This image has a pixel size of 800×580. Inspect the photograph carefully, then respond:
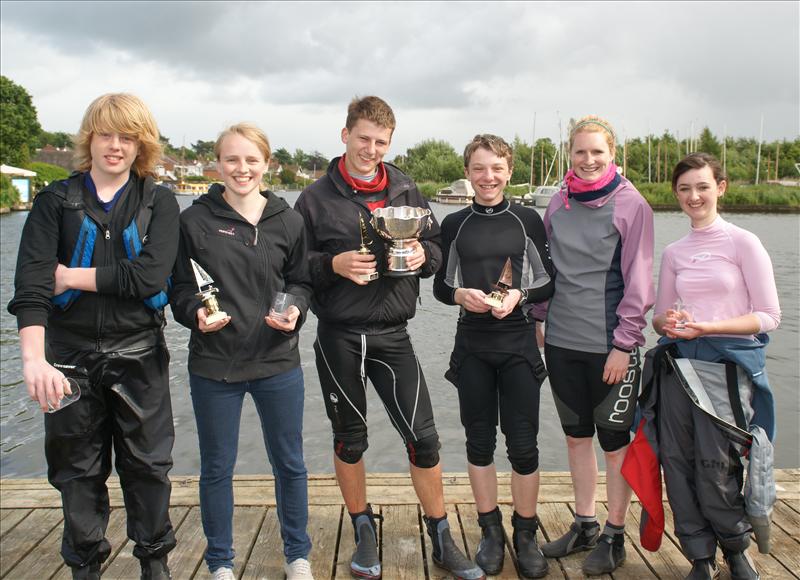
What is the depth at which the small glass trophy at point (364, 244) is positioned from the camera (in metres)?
2.70

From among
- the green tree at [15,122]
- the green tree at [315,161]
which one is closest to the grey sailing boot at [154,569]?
the green tree at [15,122]

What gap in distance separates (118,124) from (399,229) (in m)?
1.12

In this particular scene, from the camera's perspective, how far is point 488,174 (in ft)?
9.57

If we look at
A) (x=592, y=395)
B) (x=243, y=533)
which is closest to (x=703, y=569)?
(x=592, y=395)

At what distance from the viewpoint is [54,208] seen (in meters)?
2.42

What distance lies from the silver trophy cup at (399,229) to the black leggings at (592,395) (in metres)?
0.80

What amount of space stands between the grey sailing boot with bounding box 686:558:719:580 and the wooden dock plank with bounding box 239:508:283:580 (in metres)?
1.73

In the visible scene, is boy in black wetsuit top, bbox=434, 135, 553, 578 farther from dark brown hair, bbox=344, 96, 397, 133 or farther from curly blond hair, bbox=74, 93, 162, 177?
curly blond hair, bbox=74, 93, 162, 177

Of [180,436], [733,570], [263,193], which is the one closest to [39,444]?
[180,436]

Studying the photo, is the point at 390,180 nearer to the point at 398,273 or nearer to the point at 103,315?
the point at 398,273

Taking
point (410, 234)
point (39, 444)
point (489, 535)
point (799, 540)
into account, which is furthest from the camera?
point (39, 444)

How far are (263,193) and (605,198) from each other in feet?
4.83

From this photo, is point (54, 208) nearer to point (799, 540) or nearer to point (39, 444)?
point (799, 540)

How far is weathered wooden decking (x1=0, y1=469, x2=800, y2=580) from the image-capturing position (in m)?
2.96
